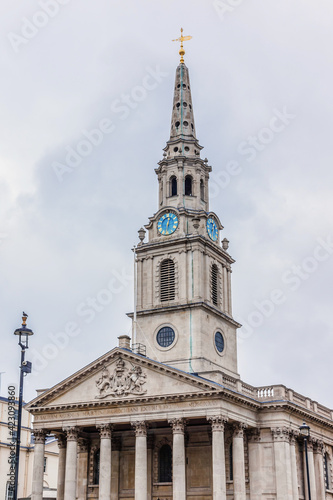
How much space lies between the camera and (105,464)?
171ft

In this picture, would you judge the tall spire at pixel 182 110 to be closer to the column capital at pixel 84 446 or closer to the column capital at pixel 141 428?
the column capital at pixel 141 428

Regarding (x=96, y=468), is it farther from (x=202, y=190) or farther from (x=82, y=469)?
(x=202, y=190)

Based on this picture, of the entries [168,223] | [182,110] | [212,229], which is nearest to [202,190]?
[212,229]

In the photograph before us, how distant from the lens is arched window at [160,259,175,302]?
2474 inches

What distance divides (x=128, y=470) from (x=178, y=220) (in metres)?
22.2

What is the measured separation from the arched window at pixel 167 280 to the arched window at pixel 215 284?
3732 millimetres

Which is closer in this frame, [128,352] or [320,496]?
[128,352]

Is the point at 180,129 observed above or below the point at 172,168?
above

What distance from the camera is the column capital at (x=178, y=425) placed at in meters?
50.3

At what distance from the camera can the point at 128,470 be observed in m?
56.9

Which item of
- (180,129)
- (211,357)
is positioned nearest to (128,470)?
(211,357)

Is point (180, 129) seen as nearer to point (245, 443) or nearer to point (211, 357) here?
point (211, 357)

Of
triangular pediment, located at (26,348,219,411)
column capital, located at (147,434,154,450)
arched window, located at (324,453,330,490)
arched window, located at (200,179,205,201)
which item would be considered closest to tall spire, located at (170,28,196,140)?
arched window, located at (200,179,205,201)

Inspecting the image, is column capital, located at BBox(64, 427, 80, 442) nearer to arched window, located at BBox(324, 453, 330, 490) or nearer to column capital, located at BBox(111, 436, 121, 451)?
column capital, located at BBox(111, 436, 121, 451)
